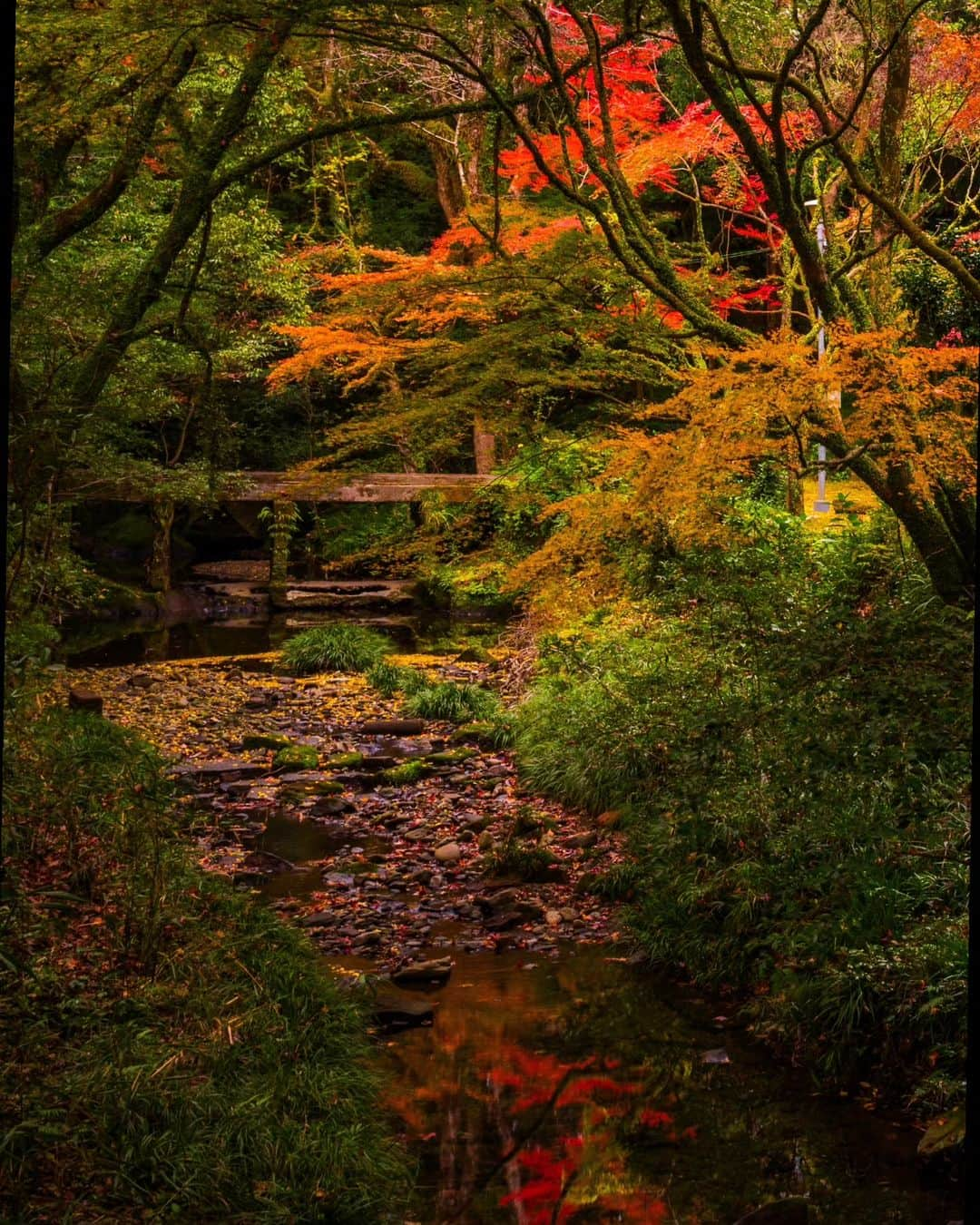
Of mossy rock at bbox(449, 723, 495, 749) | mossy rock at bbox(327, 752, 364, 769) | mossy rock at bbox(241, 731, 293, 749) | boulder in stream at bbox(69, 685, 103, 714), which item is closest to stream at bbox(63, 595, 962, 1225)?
mossy rock at bbox(327, 752, 364, 769)

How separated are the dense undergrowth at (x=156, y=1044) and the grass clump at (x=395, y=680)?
6070 mm

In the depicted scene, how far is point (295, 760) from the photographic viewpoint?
9453 millimetres

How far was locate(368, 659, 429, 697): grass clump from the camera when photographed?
12070 mm

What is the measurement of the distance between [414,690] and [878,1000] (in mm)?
7718

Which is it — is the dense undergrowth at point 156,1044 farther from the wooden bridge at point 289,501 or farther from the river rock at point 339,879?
the wooden bridge at point 289,501

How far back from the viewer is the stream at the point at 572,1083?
12.7ft

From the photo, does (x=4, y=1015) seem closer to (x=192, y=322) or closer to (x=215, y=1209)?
(x=215, y=1209)

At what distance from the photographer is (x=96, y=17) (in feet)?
19.2

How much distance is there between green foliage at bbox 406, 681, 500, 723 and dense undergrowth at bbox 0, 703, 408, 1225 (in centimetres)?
516

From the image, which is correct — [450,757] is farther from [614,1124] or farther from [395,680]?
[614,1124]

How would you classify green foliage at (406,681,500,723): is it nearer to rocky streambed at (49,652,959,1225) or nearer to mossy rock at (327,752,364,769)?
rocky streambed at (49,652,959,1225)

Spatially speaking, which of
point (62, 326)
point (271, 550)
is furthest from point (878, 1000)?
point (271, 550)

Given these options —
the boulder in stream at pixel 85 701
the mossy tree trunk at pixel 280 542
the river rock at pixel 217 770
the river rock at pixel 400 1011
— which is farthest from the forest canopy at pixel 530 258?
the mossy tree trunk at pixel 280 542

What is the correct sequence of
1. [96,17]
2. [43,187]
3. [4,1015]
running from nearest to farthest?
1. [4,1015]
2. [96,17]
3. [43,187]
